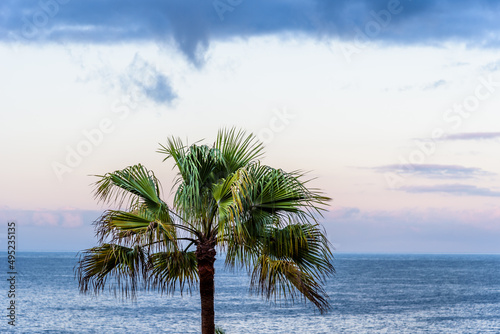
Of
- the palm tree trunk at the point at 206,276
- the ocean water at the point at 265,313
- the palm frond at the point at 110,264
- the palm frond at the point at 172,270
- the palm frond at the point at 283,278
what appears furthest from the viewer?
the ocean water at the point at 265,313

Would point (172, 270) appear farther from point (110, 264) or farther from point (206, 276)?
point (110, 264)

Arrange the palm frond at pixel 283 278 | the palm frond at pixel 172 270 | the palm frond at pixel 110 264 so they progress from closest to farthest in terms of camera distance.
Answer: the palm frond at pixel 283 278 < the palm frond at pixel 110 264 < the palm frond at pixel 172 270

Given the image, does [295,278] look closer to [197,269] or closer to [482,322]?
[197,269]

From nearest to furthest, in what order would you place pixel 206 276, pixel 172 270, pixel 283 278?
pixel 283 278, pixel 206 276, pixel 172 270

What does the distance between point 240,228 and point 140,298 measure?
3345 inches

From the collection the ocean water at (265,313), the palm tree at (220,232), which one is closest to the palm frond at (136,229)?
the palm tree at (220,232)

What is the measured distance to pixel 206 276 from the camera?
11.9 m

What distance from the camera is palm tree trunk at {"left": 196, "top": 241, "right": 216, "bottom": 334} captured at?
11836 mm

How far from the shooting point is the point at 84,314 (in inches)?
3056

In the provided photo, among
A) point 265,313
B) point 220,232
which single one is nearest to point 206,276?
point 220,232

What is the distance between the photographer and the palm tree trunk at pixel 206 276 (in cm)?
1184

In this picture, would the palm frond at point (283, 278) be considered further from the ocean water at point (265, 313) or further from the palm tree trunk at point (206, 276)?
the ocean water at point (265, 313)

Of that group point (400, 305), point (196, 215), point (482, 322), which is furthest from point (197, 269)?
point (400, 305)

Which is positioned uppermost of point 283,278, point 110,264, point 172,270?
point 110,264
